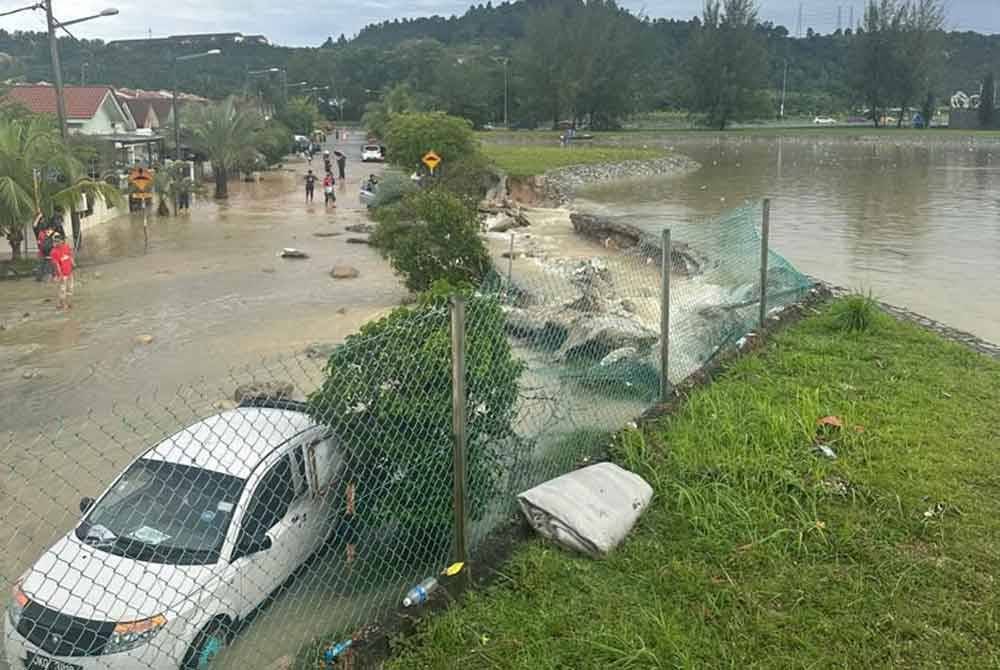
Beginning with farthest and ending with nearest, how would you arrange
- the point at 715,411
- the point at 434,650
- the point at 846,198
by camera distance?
the point at 846,198 < the point at 715,411 < the point at 434,650

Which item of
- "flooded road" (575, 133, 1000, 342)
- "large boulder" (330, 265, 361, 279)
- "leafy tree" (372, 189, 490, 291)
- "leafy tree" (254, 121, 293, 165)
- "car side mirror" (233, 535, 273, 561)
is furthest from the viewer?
"leafy tree" (254, 121, 293, 165)

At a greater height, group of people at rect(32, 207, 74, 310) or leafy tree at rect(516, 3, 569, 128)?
leafy tree at rect(516, 3, 569, 128)

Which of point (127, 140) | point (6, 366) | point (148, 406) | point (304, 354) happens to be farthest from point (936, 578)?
point (127, 140)

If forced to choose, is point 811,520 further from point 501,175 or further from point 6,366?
point 501,175

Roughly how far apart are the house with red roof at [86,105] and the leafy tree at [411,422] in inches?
1700

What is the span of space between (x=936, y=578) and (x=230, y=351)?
10.7m

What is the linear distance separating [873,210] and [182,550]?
30.5m

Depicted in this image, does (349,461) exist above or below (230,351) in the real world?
above

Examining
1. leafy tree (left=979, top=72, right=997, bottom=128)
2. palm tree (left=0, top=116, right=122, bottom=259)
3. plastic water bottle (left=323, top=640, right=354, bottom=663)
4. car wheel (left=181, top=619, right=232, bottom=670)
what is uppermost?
leafy tree (left=979, top=72, right=997, bottom=128)

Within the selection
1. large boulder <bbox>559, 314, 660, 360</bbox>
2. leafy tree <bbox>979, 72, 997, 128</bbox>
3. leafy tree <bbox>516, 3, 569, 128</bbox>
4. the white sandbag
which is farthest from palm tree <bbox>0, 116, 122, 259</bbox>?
leafy tree <bbox>979, 72, 997, 128</bbox>

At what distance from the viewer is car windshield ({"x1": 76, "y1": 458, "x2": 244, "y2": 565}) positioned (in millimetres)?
4715

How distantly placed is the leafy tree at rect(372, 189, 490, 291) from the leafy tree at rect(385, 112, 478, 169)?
17.3m

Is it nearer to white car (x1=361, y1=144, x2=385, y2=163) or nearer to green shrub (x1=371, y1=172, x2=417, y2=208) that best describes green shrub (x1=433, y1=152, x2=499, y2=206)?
green shrub (x1=371, y1=172, x2=417, y2=208)

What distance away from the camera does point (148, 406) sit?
10.1m
